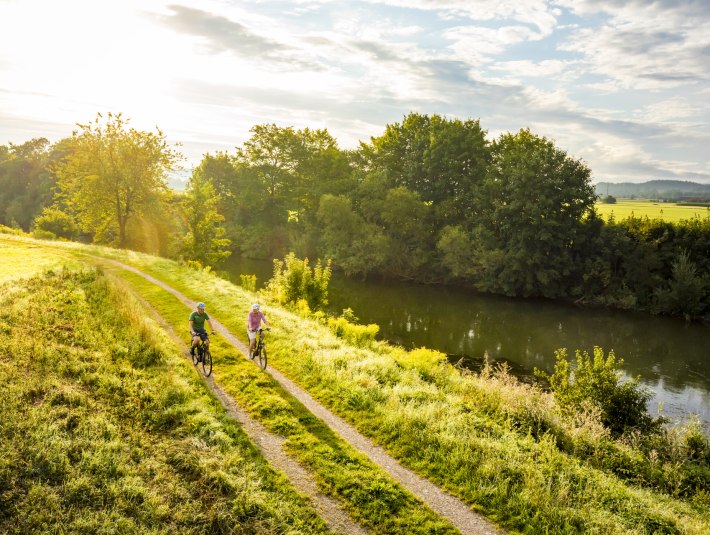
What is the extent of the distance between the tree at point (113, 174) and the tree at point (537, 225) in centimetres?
3841

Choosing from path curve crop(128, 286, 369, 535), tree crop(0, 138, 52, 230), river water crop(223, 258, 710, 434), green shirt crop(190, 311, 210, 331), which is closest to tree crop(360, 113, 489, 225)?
river water crop(223, 258, 710, 434)

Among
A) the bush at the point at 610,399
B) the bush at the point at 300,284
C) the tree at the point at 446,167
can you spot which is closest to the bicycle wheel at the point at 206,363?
the bush at the point at 610,399

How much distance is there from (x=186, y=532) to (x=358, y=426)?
5.59 meters

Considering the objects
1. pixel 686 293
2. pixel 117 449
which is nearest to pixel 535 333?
pixel 686 293

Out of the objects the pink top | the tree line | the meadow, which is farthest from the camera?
the tree line

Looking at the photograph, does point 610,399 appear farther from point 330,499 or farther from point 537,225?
point 537,225

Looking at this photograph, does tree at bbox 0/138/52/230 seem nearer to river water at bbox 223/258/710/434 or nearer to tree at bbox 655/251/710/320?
river water at bbox 223/258/710/434

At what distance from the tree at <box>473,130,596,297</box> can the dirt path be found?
39.1 meters

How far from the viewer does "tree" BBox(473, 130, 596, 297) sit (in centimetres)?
4644

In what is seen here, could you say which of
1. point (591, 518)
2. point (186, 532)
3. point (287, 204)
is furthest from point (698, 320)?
point (287, 204)

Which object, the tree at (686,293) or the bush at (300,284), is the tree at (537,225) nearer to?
the tree at (686,293)

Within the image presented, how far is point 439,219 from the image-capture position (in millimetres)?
56688

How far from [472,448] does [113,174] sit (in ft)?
154

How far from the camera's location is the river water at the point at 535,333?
26328 mm
